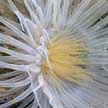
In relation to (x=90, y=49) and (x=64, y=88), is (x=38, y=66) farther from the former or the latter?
(x=90, y=49)

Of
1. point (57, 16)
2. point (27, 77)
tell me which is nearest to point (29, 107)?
point (27, 77)

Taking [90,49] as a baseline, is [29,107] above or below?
below

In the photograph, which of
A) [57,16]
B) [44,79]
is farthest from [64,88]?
[57,16]

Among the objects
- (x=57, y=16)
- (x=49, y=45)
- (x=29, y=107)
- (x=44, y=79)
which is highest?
(x=57, y=16)

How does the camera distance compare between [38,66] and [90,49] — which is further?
[90,49]
